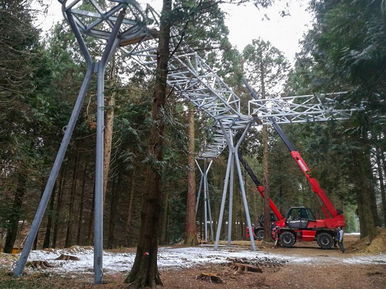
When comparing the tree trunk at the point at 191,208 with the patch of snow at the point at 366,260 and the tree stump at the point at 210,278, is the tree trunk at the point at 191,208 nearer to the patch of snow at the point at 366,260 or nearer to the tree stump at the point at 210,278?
the patch of snow at the point at 366,260

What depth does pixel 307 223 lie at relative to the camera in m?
16.1

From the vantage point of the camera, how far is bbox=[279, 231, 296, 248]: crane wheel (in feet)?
53.1

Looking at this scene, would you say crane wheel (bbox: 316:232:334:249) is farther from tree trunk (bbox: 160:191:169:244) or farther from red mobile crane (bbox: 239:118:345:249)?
tree trunk (bbox: 160:191:169:244)

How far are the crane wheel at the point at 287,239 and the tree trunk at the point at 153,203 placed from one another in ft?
39.5

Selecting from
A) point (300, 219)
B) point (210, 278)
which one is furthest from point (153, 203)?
point (300, 219)

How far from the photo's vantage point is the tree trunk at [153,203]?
5.50 meters

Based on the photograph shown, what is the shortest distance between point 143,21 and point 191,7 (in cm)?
131

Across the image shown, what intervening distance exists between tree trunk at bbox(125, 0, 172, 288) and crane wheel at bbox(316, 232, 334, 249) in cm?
1216

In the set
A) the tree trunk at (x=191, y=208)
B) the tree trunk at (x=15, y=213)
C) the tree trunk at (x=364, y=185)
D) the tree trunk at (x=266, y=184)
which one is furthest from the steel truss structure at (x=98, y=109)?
the tree trunk at (x=266, y=184)

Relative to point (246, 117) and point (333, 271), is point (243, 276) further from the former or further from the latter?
point (246, 117)

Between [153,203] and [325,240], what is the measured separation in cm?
1259

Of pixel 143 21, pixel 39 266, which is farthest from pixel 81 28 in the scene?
pixel 39 266

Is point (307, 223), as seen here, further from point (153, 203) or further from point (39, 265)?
point (39, 265)

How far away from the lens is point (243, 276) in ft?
22.9
